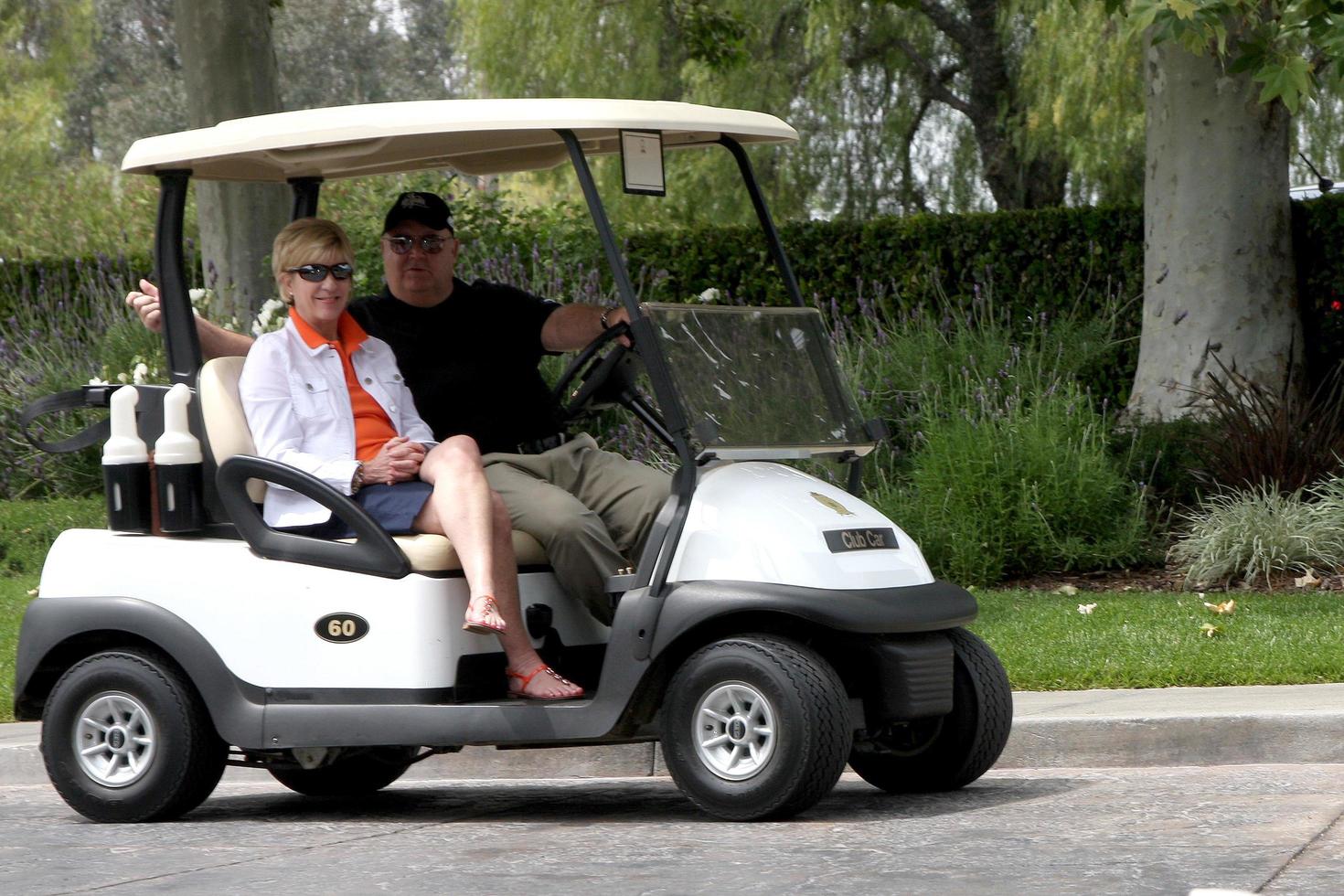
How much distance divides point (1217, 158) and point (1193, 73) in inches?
19.1

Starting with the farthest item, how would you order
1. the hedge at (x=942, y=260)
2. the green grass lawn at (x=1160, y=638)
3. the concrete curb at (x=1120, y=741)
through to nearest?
the hedge at (x=942, y=260), the green grass lawn at (x=1160, y=638), the concrete curb at (x=1120, y=741)

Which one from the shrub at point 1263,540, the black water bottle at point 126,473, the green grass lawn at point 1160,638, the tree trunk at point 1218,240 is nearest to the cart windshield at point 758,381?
the black water bottle at point 126,473

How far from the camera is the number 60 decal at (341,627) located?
510cm

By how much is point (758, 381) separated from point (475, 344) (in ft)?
3.09

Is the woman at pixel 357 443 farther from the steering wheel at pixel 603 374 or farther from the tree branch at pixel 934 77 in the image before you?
the tree branch at pixel 934 77

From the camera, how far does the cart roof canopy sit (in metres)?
5.04

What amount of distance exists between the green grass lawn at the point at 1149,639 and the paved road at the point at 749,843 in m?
1.08

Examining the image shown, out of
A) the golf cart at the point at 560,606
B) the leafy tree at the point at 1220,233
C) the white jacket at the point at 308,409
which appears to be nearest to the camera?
the golf cart at the point at 560,606

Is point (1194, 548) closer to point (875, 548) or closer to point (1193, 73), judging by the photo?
point (1193, 73)

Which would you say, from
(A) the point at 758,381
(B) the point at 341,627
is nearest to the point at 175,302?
(B) the point at 341,627

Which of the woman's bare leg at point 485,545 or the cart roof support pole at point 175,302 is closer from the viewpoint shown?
the woman's bare leg at point 485,545

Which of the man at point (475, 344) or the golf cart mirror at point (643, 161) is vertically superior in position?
the golf cart mirror at point (643, 161)

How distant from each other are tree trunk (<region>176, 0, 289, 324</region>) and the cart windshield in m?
6.93

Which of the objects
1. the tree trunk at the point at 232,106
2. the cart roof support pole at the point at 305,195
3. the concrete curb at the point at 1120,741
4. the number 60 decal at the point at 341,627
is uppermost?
the tree trunk at the point at 232,106
